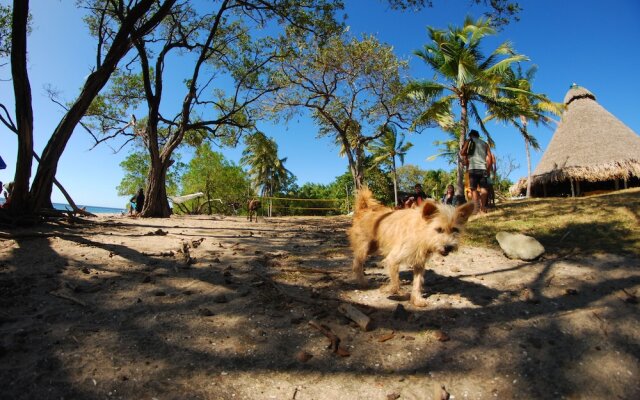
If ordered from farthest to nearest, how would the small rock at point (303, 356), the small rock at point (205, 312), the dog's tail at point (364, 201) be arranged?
the dog's tail at point (364, 201) < the small rock at point (205, 312) < the small rock at point (303, 356)

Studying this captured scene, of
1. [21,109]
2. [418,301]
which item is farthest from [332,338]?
[21,109]

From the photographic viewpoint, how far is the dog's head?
4.07 m

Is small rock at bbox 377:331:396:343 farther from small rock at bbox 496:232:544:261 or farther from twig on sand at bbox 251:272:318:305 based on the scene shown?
small rock at bbox 496:232:544:261

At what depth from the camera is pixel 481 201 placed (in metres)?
10.8

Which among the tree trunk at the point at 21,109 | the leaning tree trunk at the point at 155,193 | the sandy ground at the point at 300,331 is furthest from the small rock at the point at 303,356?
the leaning tree trunk at the point at 155,193

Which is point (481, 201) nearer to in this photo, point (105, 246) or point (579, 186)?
point (105, 246)

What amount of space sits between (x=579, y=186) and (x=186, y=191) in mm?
48410

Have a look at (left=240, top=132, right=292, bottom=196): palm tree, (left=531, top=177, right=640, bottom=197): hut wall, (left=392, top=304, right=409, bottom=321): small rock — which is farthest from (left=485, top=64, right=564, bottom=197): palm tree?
(left=240, top=132, right=292, bottom=196): palm tree

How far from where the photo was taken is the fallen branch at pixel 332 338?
317 centimetres

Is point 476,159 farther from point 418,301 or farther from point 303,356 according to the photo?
point 303,356

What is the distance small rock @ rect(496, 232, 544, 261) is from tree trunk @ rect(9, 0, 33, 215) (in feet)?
34.6

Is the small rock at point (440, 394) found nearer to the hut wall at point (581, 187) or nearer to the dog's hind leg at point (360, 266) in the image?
the dog's hind leg at point (360, 266)

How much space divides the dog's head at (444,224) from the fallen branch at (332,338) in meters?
1.64

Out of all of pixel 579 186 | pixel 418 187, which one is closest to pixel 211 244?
pixel 418 187
